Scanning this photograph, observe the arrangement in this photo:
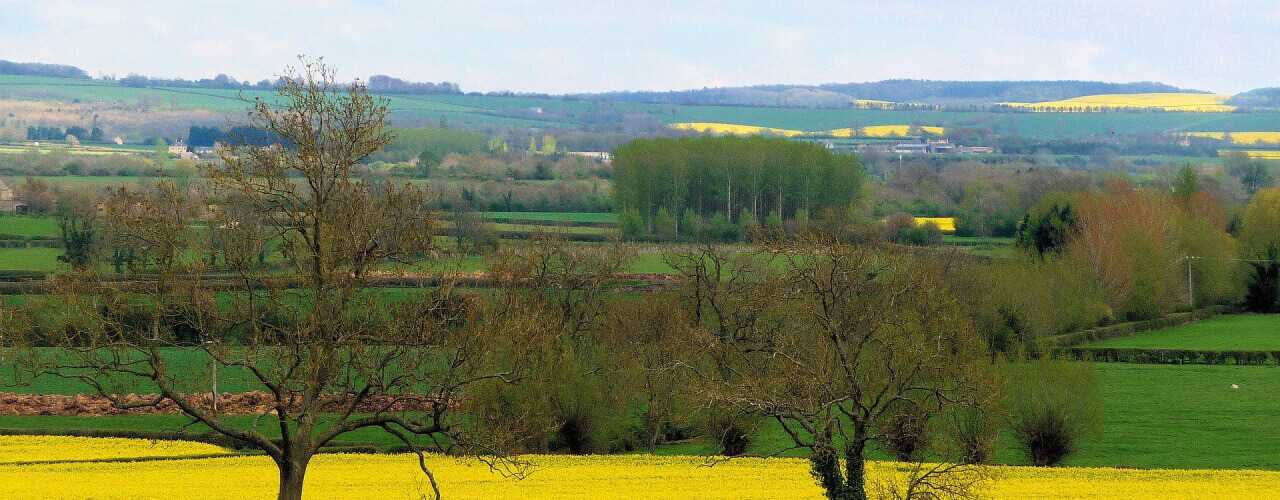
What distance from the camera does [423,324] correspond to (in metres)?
22.6

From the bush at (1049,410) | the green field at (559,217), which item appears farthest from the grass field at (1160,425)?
the green field at (559,217)

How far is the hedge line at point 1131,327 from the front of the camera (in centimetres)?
6781

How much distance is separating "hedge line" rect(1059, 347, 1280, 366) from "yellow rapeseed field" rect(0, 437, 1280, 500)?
3114 centimetres

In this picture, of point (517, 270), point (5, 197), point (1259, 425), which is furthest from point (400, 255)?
point (5, 197)

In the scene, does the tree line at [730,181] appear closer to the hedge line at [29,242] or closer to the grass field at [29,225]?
the grass field at [29,225]

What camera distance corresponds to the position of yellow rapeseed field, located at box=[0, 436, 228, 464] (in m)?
36.9

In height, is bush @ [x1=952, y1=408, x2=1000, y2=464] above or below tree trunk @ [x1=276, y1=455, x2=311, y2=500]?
below

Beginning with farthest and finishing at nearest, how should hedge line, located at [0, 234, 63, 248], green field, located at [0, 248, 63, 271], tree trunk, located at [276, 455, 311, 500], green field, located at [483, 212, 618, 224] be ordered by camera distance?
green field, located at [483, 212, 618, 224] → hedge line, located at [0, 234, 63, 248] → green field, located at [0, 248, 63, 271] → tree trunk, located at [276, 455, 311, 500]

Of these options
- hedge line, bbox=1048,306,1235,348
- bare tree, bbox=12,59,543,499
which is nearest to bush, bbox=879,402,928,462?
bare tree, bbox=12,59,543,499

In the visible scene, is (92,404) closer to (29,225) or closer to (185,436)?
(185,436)

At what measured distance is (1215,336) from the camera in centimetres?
7325

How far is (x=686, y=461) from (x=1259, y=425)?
21507 millimetres

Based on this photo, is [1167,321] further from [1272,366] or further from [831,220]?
[831,220]

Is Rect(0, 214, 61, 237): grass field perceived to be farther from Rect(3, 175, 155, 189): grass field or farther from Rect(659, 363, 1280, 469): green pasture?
Rect(659, 363, 1280, 469): green pasture
